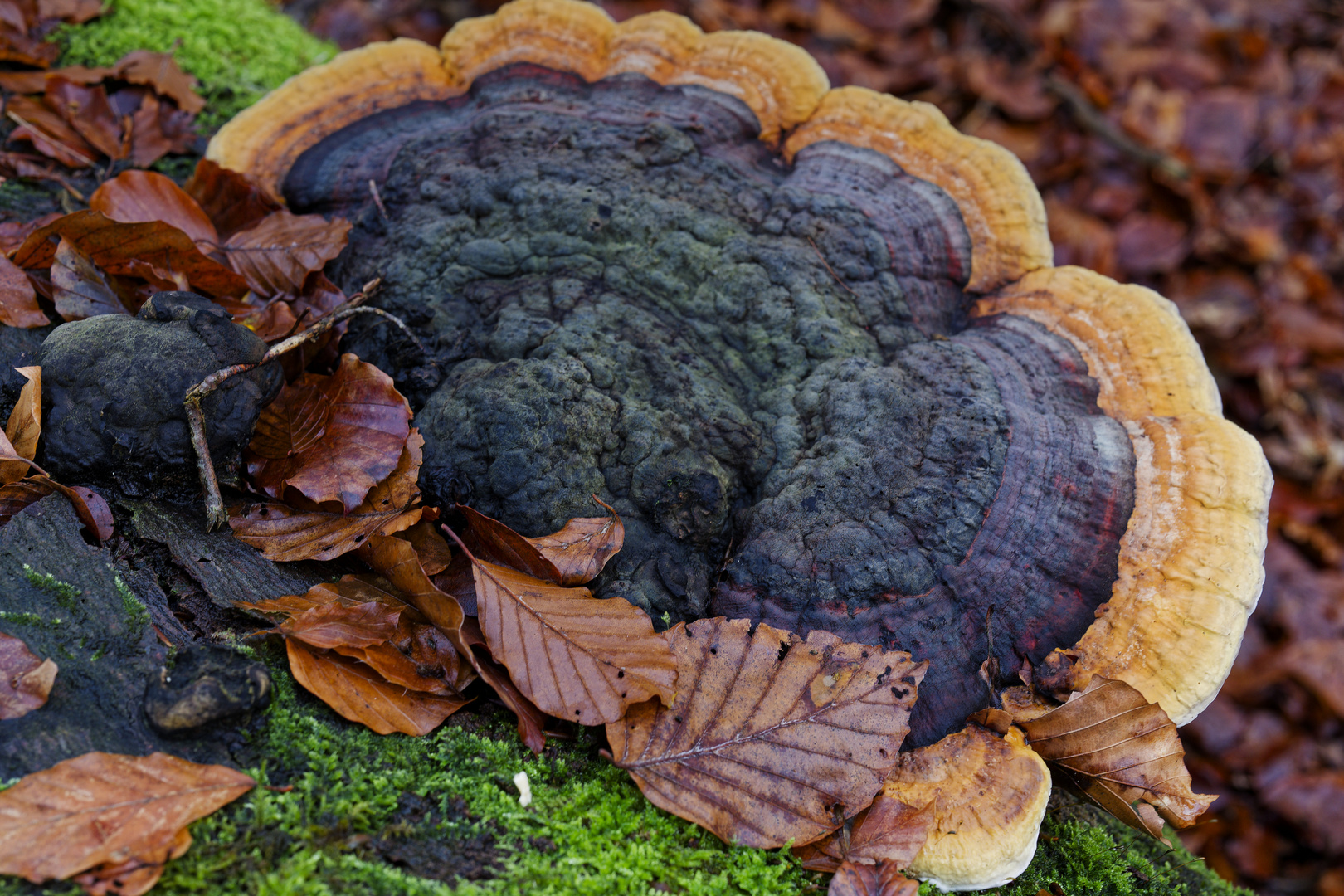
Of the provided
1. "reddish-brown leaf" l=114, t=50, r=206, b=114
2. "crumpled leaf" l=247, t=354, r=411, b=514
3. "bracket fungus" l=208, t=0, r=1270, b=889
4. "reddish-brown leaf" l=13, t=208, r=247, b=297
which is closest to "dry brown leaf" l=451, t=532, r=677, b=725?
"bracket fungus" l=208, t=0, r=1270, b=889

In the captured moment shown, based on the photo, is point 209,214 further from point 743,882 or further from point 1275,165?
point 1275,165

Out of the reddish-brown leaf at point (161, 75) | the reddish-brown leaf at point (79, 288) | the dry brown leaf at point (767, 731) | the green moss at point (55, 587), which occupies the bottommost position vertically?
the dry brown leaf at point (767, 731)

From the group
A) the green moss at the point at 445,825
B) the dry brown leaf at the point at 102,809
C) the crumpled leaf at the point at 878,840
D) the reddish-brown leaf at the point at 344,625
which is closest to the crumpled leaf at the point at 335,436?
the reddish-brown leaf at the point at 344,625

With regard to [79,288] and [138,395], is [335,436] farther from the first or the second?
[79,288]

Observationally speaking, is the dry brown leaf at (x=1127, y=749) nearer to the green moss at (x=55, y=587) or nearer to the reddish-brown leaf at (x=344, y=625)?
the reddish-brown leaf at (x=344, y=625)

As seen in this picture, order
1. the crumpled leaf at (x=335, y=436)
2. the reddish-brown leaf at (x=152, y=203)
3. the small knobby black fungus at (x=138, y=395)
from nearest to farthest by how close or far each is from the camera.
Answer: the small knobby black fungus at (x=138, y=395) < the crumpled leaf at (x=335, y=436) < the reddish-brown leaf at (x=152, y=203)

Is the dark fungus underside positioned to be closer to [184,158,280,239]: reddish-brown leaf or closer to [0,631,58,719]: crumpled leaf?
[184,158,280,239]: reddish-brown leaf

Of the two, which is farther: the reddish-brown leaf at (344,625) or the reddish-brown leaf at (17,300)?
the reddish-brown leaf at (17,300)
